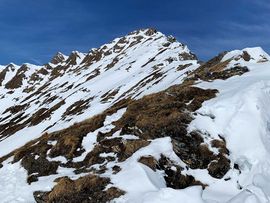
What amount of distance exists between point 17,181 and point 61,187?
23.1 ft

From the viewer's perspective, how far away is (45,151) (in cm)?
3141

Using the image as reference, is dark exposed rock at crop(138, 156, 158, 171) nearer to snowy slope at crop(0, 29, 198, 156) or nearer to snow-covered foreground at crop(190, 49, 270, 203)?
snow-covered foreground at crop(190, 49, 270, 203)

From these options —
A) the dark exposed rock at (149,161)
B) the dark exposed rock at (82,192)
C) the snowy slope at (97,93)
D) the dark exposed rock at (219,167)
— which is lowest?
the dark exposed rock at (82,192)

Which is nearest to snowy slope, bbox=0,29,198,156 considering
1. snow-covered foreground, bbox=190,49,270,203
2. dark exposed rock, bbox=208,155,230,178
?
snow-covered foreground, bbox=190,49,270,203

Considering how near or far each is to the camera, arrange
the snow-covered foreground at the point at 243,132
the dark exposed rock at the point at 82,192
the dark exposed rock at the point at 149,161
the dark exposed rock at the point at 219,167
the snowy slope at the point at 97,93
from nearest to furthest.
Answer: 1. the snow-covered foreground at the point at 243,132
2. the dark exposed rock at the point at 82,192
3. the dark exposed rock at the point at 149,161
4. the dark exposed rock at the point at 219,167
5. the snowy slope at the point at 97,93

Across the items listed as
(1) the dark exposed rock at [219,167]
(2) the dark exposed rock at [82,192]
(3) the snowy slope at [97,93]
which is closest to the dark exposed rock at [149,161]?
(2) the dark exposed rock at [82,192]

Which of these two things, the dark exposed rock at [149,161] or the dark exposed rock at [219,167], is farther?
the dark exposed rock at [219,167]

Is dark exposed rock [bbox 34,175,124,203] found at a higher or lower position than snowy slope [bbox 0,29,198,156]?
lower

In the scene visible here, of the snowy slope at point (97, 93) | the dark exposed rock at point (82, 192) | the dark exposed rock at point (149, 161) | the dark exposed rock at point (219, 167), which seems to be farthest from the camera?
the snowy slope at point (97, 93)

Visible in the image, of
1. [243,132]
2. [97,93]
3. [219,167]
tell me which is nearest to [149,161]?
[219,167]

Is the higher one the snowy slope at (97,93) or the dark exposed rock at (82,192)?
the snowy slope at (97,93)

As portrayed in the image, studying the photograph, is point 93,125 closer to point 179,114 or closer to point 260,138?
point 179,114

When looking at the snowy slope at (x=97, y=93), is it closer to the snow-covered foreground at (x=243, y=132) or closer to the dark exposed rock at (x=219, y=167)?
the snow-covered foreground at (x=243, y=132)

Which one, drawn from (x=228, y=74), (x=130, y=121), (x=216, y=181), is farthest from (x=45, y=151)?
(x=228, y=74)
